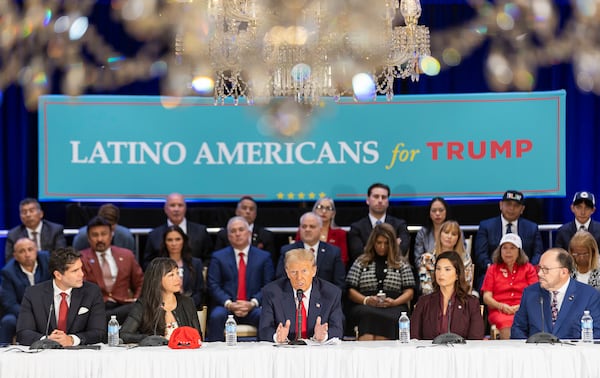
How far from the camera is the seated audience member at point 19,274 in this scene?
795 centimetres

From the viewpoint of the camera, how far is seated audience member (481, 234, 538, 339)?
7.89 metres

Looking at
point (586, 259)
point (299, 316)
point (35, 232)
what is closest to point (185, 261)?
point (35, 232)

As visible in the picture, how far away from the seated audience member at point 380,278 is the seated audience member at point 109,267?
5.42ft

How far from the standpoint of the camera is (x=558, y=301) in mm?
6156

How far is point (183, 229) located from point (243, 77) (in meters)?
2.21

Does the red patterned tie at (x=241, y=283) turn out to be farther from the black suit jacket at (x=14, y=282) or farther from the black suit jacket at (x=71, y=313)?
the black suit jacket at (x=71, y=313)

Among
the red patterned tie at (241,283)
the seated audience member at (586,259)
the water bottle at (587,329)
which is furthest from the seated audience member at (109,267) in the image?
the water bottle at (587,329)

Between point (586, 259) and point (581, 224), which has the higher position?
point (581, 224)

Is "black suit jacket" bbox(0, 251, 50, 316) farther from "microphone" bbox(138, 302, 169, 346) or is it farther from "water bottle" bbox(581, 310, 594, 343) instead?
"water bottle" bbox(581, 310, 594, 343)

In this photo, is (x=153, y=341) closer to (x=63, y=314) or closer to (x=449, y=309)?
(x=63, y=314)

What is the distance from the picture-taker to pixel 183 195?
945 cm

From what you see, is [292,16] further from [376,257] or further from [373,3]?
[376,257]

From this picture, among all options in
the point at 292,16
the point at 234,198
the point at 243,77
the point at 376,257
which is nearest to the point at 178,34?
the point at 243,77

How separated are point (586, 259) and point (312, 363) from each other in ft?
10.4
